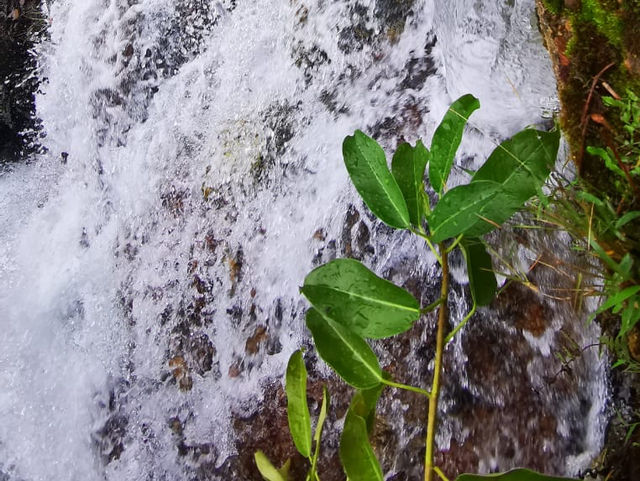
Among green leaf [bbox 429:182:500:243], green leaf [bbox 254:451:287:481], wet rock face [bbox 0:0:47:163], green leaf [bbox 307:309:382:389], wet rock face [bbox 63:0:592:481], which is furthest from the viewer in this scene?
wet rock face [bbox 0:0:47:163]

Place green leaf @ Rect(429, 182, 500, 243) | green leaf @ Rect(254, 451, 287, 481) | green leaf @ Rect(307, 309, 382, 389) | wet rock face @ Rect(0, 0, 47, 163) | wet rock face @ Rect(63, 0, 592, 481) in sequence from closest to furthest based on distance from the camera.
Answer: green leaf @ Rect(429, 182, 500, 243)
green leaf @ Rect(307, 309, 382, 389)
green leaf @ Rect(254, 451, 287, 481)
wet rock face @ Rect(63, 0, 592, 481)
wet rock face @ Rect(0, 0, 47, 163)

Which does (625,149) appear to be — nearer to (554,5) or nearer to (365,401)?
(554,5)

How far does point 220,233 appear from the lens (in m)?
2.64

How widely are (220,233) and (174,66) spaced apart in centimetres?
106

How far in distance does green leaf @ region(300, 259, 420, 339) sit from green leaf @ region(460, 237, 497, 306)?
18 cm

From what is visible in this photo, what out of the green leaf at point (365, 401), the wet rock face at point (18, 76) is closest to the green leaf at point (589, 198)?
the green leaf at point (365, 401)

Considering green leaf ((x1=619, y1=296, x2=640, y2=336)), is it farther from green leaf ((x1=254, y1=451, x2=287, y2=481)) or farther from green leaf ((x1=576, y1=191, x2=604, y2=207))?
green leaf ((x1=254, y1=451, x2=287, y2=481))

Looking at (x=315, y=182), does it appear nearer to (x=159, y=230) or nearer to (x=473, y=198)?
(x=159, y=230)

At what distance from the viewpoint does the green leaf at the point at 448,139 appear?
129 centimetres

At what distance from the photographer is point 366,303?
1211mm

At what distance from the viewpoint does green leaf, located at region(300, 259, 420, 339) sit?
47.1 inches

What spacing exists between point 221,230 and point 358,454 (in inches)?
63.4

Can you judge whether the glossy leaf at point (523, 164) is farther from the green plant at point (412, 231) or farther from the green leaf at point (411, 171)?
the green leaf at point (411, 171)

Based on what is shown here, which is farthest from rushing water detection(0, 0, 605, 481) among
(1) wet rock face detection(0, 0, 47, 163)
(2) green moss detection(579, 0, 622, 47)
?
(2) green moss detection(579, 0, 622, 47)
